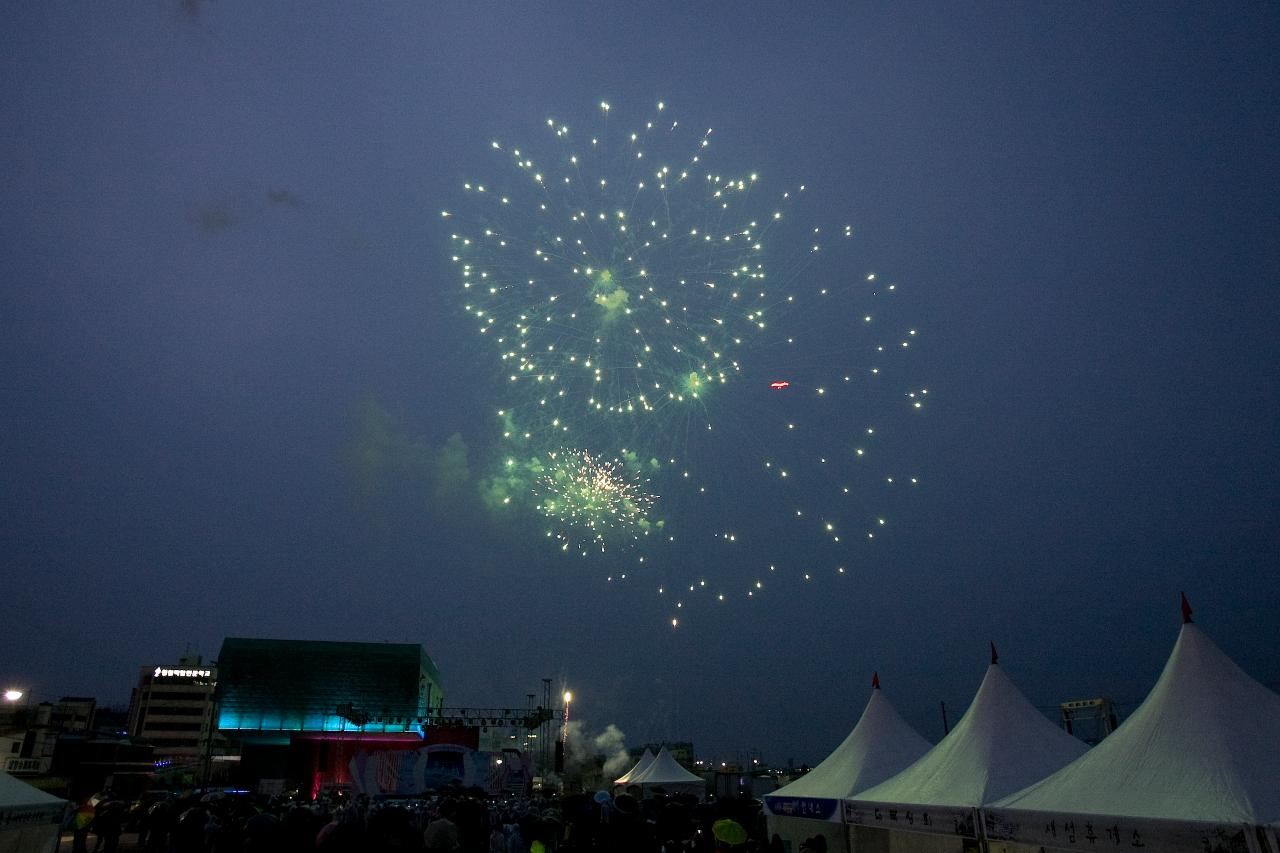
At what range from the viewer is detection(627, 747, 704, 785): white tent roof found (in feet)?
86.0

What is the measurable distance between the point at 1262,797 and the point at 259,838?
411 inches

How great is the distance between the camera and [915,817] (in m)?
10.0

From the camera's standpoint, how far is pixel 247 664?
50.5m

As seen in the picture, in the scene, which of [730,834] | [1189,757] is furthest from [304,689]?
[1189,757]

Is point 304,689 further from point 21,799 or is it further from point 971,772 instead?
point 971,772

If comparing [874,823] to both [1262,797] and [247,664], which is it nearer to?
[1262,797]

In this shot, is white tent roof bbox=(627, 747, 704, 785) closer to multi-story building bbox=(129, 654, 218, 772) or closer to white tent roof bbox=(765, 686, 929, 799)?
white tent roof bbox=(765, 686, 929, 799)

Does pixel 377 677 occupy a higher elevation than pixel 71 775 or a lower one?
higher

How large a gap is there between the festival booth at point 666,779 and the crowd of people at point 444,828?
17.5 feet

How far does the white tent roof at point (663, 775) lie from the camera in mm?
26211

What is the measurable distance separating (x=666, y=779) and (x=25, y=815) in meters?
20.6

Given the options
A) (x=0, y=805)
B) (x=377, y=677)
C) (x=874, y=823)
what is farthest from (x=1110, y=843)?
(x=377, y=677)

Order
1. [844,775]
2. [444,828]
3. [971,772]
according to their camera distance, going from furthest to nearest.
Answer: [844,775]
[971,772]
[444,828]

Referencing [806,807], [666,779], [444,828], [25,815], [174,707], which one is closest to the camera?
[25,815]
